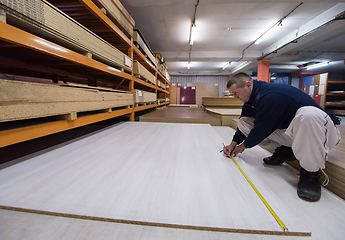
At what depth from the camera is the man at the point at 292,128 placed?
103 cm

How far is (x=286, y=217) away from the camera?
2.51ft

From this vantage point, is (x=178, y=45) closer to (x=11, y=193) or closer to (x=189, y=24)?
(x=189, y=24)

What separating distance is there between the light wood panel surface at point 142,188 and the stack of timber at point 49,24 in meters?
1.12

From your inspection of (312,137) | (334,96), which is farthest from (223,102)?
(334,96)

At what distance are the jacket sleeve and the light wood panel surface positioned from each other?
1.31 ft

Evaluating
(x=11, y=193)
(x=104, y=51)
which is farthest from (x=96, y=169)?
(x=104, y=51)

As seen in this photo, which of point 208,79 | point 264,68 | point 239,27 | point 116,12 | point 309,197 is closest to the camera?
point 309,197

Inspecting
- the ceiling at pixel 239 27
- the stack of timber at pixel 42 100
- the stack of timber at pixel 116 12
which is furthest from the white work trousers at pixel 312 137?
the ceiling at pixel 239 27

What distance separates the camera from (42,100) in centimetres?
129

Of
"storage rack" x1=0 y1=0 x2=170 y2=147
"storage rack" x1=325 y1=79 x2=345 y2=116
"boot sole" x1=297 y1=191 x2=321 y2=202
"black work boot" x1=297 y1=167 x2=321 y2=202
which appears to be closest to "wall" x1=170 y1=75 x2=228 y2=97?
"storage rack" x1=325 y1=79 x2=345 y2=116

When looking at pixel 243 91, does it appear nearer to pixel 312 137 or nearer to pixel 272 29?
pixel 312 137

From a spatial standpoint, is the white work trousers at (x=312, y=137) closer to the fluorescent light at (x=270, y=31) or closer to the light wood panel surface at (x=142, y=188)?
the light wood panel surface at (x=142, y=188)

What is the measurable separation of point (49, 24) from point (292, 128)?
2324mm

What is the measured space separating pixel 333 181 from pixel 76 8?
11.3 feet
